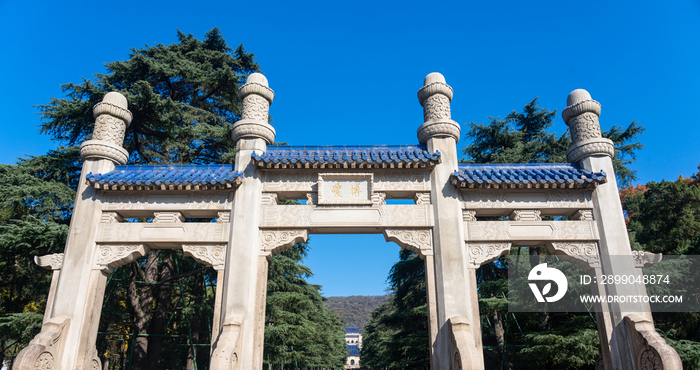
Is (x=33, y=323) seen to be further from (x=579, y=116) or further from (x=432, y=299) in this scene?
(x=579, y=116)

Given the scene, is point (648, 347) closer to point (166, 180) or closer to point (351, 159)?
point (351, 159)

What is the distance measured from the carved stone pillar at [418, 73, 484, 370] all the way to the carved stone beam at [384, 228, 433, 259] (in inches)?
5.1

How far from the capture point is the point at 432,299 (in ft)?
23.5

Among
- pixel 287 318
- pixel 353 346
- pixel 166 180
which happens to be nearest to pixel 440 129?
pixel 166 180

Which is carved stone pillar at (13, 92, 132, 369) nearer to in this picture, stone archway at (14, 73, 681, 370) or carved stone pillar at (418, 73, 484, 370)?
stone archway at (14, 73, 681, 370)

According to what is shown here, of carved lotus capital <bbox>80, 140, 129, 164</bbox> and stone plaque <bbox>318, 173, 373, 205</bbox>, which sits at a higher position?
carved lotus capital <bbox>80, 140, 129, 164</bbox>

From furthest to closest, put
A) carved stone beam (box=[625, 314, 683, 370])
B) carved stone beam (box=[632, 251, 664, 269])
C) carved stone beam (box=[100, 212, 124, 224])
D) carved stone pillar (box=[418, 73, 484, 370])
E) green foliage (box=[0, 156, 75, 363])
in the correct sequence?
1. green foliage (box=[0, 156, 75, 363])
2. carved stone beam (box=[100, 212, 124, 224])
3. carved stone beam (box=[632, 251, 664, 269])
4. carved stone pillar (box=[418, 73, 484, 370])
5. carved stone beam (box=[625, 314, 683, 370])

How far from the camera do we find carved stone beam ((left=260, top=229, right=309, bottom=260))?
24.7ft

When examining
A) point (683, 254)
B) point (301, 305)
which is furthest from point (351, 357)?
point (683, 254)

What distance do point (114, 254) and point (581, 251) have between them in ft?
28.4

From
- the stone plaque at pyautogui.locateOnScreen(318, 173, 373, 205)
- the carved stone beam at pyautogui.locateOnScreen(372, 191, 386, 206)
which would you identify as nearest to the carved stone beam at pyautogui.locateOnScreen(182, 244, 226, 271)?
the stone plaque at pyautogui.locateOnScreen(318, 173, 373, 205)

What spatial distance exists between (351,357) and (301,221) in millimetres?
82276

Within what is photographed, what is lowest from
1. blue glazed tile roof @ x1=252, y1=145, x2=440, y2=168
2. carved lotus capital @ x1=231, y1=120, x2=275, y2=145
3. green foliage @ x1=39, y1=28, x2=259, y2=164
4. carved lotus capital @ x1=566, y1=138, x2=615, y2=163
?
blue glazed tile roof @ x1=252, y1=145, x2=440, y2=168

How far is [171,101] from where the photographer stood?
1169 centimetres
